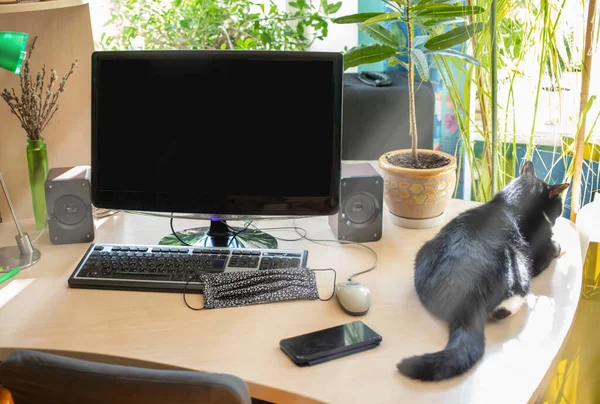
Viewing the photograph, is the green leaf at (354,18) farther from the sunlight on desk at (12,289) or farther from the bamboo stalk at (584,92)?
the sunlight on desk at (12,289)

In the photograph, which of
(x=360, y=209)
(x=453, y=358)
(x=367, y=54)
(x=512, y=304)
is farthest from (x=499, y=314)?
(x=367, y=54)

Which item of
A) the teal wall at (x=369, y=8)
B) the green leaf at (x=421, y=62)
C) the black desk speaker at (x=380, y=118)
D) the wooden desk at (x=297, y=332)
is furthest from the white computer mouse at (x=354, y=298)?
the teal wall at (x=369, y=8)

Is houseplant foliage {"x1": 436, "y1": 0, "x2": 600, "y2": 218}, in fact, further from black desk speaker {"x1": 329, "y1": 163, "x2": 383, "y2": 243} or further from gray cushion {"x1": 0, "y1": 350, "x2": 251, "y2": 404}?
gray cushion {"x1": 0, "y1": 350, "x2": 251, "y2": 404}

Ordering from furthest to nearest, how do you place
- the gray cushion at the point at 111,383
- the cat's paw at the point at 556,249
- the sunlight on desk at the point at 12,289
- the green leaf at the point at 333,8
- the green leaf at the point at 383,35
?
1. the green leaf at the point at 333,8
2. the green leaf at the point at 383,35
3. the cat's paw at the point at 556,249
4. the sunlight on desk at the point at 12,289
5. the gray cushion at the point at 111,383

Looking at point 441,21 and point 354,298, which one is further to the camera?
point 441,21

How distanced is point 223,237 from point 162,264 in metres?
0.22

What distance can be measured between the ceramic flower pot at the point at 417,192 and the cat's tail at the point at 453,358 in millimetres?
531

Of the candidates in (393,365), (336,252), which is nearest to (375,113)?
(336,252)

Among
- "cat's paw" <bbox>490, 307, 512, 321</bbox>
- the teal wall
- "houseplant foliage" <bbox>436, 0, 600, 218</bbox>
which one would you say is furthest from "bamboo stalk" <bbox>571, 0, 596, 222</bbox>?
the teal wall

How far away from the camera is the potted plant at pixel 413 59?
155 cm

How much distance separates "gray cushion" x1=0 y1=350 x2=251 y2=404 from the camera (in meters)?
0.84

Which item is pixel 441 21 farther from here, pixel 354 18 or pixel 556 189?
pixel 556 189

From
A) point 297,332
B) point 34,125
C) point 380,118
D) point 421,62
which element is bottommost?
point 297,332

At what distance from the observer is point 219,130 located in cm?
139
